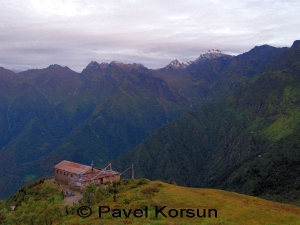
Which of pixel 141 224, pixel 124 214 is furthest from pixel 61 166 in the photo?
pixel 141 224

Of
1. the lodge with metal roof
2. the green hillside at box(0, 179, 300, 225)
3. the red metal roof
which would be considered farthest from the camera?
the red metal roof

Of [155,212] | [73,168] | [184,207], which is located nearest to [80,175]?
[73,168]

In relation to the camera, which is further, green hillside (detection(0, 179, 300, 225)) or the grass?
green hillside (detection(0, 179, 300, 225))

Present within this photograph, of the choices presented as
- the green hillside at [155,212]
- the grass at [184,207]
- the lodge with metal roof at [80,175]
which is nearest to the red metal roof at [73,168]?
the lodge with metal roof at [80,175]

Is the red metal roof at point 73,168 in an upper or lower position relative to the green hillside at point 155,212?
lower

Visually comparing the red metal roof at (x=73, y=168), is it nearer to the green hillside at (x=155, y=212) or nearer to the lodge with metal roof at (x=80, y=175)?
the lodge with metal roof at (x=80, y=175)

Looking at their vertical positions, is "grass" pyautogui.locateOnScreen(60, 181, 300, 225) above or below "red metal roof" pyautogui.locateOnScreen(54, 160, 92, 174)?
above

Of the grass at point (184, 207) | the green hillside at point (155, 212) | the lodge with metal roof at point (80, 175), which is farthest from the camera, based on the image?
the lodge with metal roof at point (80, 175)

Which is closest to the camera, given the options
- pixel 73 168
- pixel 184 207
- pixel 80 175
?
pixel 184 207

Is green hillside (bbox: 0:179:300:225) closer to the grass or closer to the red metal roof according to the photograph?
the grass

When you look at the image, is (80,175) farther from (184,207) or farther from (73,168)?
(184,207)

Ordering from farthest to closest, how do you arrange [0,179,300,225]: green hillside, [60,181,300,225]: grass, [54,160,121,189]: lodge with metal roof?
[54,160,121,189]: lodge with metal roof, [0,179,300,225]: green hillside, [60,181,300,225]: grass

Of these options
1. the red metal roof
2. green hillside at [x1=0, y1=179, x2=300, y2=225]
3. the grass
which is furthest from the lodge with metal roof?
the grass

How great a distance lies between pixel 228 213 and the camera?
46.8m
